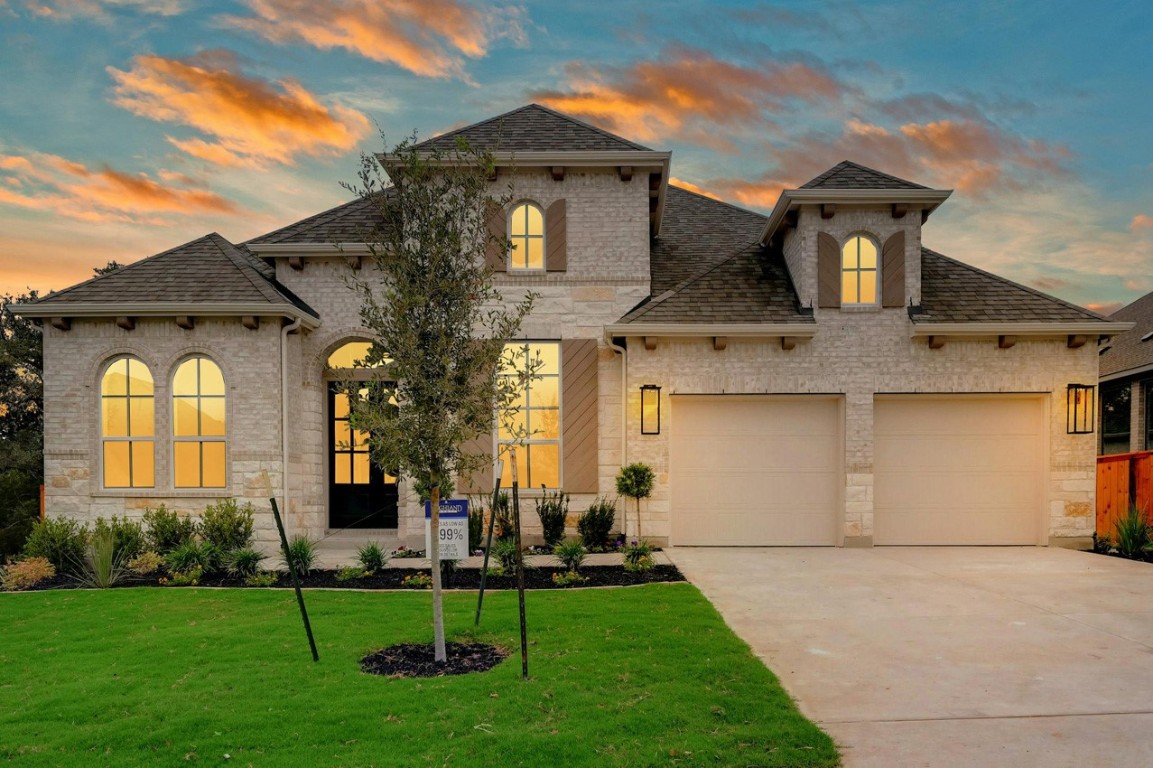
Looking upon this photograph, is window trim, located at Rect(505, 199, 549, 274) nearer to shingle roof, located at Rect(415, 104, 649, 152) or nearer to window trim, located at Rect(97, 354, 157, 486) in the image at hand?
shingle roof, located at Rect(415, 104, 649, 152)

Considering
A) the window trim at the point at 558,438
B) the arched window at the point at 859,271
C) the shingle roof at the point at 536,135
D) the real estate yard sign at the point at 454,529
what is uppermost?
the shingle roof at the point at 536,135

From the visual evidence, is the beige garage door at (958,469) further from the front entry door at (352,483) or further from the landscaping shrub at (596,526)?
the front entry door at (352,483)

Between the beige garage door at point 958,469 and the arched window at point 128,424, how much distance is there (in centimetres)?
1230

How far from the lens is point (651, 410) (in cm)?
1167

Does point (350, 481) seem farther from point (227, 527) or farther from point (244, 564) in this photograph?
point (244, 564)

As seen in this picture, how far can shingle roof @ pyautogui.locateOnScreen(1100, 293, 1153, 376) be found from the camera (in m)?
17.9

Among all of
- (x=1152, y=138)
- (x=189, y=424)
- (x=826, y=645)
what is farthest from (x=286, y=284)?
(x=1152, y=138)

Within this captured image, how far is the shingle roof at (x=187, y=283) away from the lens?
37.5 ft

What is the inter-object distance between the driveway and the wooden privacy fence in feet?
6.06

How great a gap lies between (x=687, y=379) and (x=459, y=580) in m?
5.05

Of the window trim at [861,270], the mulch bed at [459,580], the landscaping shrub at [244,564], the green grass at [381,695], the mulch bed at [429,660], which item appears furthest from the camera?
the window trim at [861,270]

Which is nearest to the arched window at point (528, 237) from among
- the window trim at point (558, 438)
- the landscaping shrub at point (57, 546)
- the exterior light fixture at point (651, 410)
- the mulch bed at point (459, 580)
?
the window trim at point (558, 438)

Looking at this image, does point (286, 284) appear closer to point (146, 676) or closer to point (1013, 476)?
point (146, 676)

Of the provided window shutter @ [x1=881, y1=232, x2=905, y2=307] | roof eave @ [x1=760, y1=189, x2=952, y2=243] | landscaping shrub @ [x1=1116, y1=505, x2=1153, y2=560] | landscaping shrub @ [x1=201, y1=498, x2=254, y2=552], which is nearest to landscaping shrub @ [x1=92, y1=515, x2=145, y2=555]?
landscaping shrub @ [x1=201, y1=498, x2=254, y2=552]
